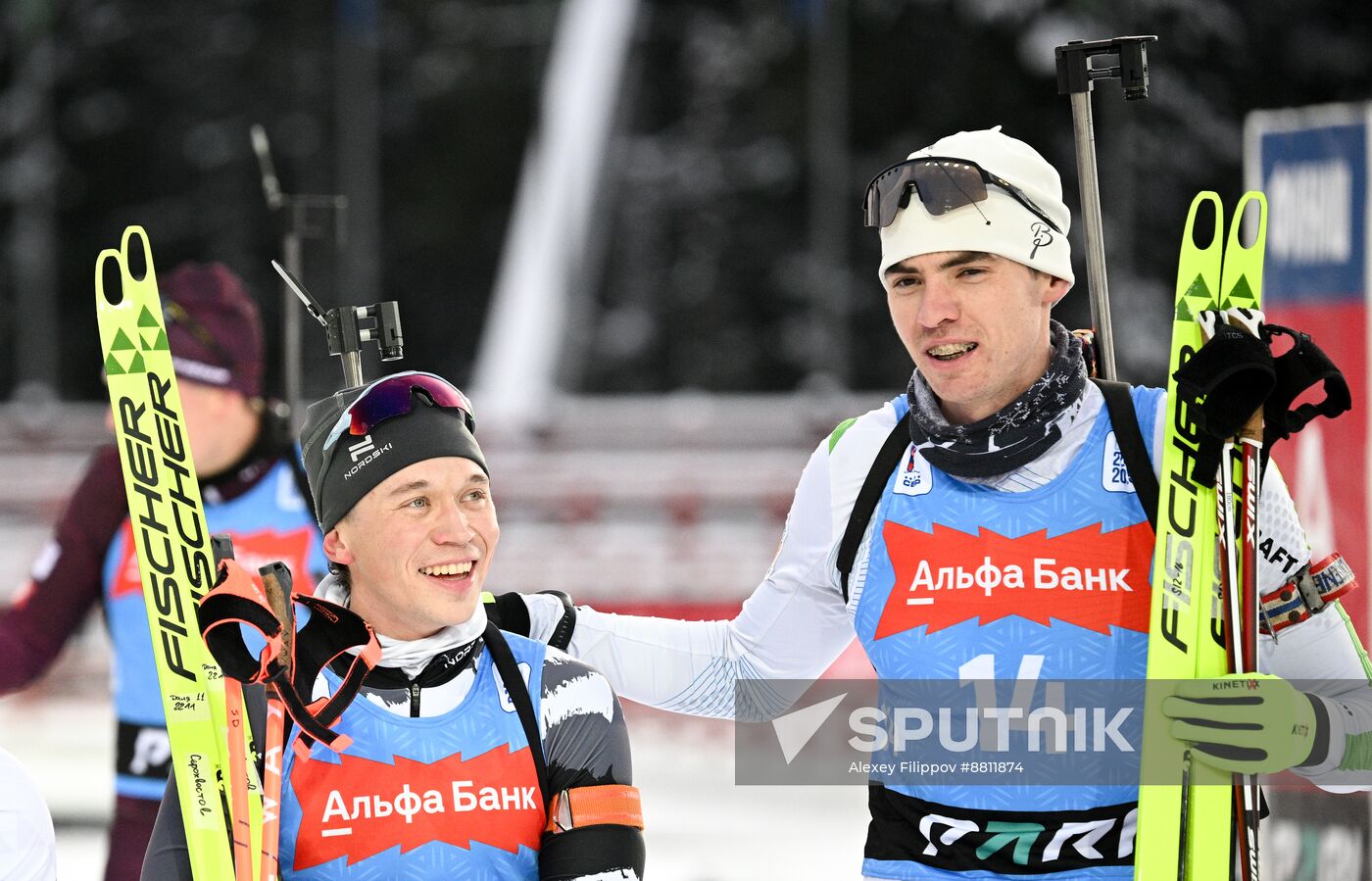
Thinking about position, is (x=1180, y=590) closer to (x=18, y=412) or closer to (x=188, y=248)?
(x=18, y=412)

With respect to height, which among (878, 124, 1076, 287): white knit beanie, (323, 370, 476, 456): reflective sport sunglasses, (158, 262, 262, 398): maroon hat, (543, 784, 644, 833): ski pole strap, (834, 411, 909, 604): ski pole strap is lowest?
(543, 784, 644, 833): ski pole strap

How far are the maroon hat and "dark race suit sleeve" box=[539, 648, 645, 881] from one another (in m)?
1.97

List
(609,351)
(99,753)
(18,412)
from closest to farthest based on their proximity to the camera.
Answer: (99,753), (18,412), (609,351)

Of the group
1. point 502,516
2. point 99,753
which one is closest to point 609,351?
point 502,516

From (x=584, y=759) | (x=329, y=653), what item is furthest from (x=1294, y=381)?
(x=329, y=653)

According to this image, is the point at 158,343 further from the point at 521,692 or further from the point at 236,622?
the point at 521,692

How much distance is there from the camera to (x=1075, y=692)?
118 inches

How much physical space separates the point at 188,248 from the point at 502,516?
14.1 metres

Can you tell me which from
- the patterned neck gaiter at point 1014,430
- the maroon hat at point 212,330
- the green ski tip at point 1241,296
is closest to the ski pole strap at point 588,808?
the patterned neck gaiter at point 1014,430

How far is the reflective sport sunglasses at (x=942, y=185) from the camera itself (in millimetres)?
3061

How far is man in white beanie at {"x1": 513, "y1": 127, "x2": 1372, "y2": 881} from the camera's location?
2.95 m

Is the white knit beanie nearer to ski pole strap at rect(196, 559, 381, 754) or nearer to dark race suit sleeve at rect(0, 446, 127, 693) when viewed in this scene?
ski pole strap at rect(196, 559, 381, 754)

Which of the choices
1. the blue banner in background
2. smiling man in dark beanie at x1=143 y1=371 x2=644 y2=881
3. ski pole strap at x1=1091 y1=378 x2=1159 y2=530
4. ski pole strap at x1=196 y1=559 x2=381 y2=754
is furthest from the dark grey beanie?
the blue banner in background

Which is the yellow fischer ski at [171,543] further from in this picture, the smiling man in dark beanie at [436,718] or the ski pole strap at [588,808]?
the ski pole strap at [588,808]
